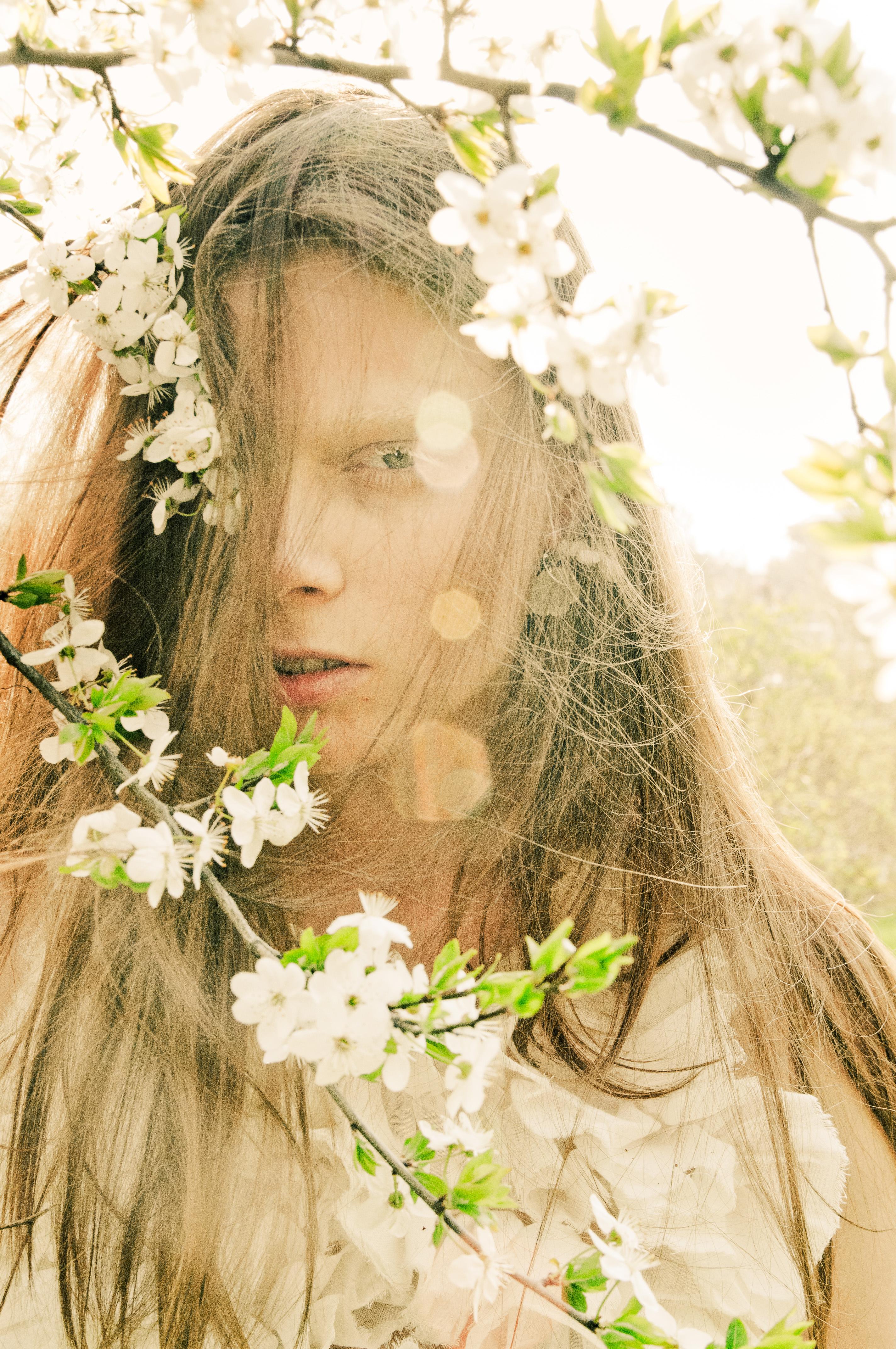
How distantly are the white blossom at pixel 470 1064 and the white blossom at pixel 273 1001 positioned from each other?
0.08 metres

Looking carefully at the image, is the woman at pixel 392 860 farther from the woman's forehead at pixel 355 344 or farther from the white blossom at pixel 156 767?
the white blossom at pixel 156 767

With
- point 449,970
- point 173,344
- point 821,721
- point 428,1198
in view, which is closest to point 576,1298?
point 428,1198

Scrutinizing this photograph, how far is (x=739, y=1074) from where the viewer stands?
3.92 ft

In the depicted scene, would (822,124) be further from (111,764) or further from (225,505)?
(225,505)

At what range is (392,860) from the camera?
1299 millimetres

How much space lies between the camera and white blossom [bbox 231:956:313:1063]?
459 mm

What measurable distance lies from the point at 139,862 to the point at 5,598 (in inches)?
8.7

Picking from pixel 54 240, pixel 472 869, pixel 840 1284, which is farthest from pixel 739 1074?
pixel 54 240

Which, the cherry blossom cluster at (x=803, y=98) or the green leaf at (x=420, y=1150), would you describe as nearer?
the cherry blossom cluster at (x=803, y=98)

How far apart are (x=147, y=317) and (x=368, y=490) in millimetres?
309

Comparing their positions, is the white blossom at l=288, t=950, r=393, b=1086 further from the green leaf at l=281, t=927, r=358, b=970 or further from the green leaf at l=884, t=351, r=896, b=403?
the green leaf at l=884, t=351, r=896, b=403

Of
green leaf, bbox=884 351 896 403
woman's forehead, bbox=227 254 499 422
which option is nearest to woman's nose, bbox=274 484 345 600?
woman's forehead, bbox=227 254 499 422

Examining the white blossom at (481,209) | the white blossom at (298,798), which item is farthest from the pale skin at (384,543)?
the white blossom at (481,209)

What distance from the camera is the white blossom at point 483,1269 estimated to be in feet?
1.59
